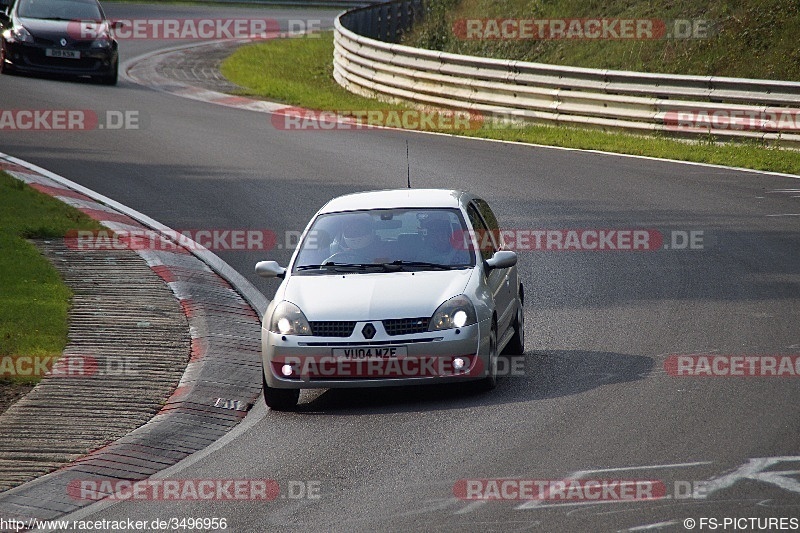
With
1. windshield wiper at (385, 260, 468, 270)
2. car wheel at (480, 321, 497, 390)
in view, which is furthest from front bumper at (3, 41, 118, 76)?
car wheel at (480, 321, 497, 390)

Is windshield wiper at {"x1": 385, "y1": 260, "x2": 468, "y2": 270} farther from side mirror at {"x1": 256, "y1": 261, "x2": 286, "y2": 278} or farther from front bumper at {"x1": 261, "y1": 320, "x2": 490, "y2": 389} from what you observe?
side mirror at {"x1": 256, "y1": 261, "x2": 286, "y2": 278}

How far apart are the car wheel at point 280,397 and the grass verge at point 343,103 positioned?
11.9 meters

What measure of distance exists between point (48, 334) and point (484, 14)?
2340cm

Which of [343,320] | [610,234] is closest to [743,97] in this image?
[610,234]

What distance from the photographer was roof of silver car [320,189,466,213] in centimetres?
1130

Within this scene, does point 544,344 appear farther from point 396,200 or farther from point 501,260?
point 396,200

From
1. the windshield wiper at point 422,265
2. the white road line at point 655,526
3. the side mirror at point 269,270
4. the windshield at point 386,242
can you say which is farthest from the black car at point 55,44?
the white road line at point 655,526

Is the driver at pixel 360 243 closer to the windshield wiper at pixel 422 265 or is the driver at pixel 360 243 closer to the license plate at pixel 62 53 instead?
the windshield wiper at pixel 422 265

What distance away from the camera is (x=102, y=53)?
1119 inches

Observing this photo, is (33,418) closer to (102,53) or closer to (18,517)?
(18,517)

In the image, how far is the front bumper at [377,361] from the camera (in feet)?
32.0

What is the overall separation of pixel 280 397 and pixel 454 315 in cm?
145

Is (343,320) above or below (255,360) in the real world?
above

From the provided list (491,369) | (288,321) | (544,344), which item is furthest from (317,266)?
(544,344)
